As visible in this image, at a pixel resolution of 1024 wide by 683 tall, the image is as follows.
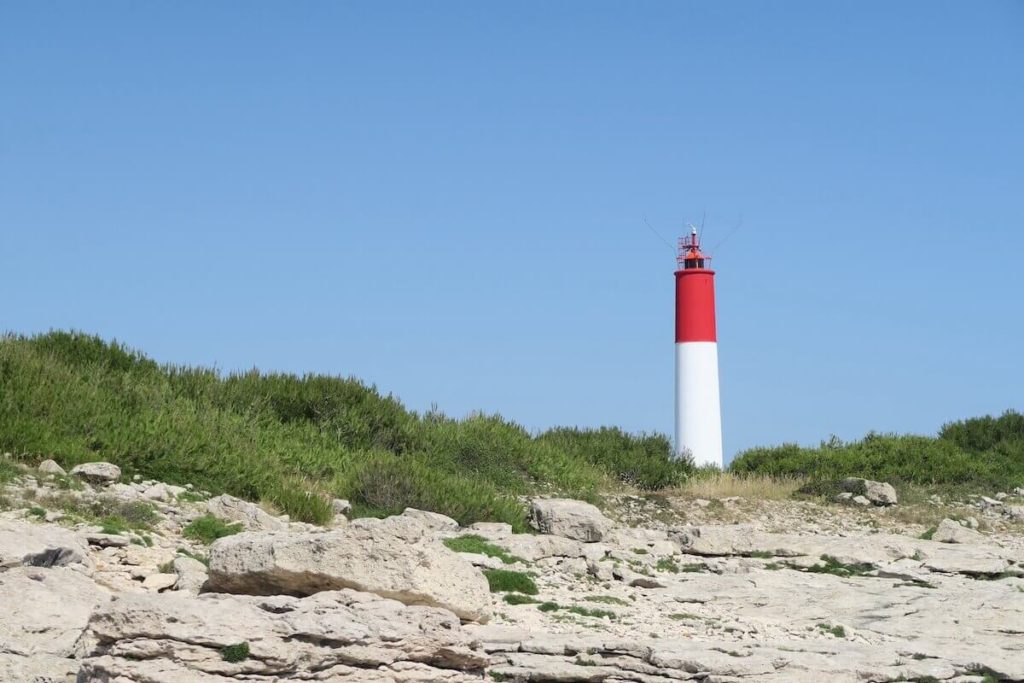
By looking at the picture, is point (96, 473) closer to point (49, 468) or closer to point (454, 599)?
point (49, 468)

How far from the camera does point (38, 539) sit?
32.7 feet

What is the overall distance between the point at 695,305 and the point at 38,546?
25.0 metres

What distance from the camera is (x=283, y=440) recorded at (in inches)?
760

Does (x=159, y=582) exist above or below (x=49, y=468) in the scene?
below

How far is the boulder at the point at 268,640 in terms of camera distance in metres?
7.32


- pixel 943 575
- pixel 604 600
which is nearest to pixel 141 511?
pixel 604 600

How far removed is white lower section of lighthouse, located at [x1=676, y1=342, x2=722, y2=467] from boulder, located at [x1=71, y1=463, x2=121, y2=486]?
20602mm

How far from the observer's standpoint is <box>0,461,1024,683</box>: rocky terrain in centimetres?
757

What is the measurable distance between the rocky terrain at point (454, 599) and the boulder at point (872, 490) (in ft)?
24.7

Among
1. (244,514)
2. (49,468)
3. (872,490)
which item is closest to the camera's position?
(244,514)

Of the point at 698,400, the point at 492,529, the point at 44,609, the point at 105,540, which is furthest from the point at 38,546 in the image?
the point at 698,400

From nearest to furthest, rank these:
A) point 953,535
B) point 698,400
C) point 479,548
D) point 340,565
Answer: point 340,565, point 479,548, point 953,535, point 698,400

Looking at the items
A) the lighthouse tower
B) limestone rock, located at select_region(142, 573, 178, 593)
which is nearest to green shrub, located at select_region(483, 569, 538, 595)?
limestone rock, located at select_region(142, 573, 178, 593)

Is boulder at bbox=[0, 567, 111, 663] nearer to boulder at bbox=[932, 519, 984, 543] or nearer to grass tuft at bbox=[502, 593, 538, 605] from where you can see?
grass tuft at bbox=[502, 593, 538, 605]
